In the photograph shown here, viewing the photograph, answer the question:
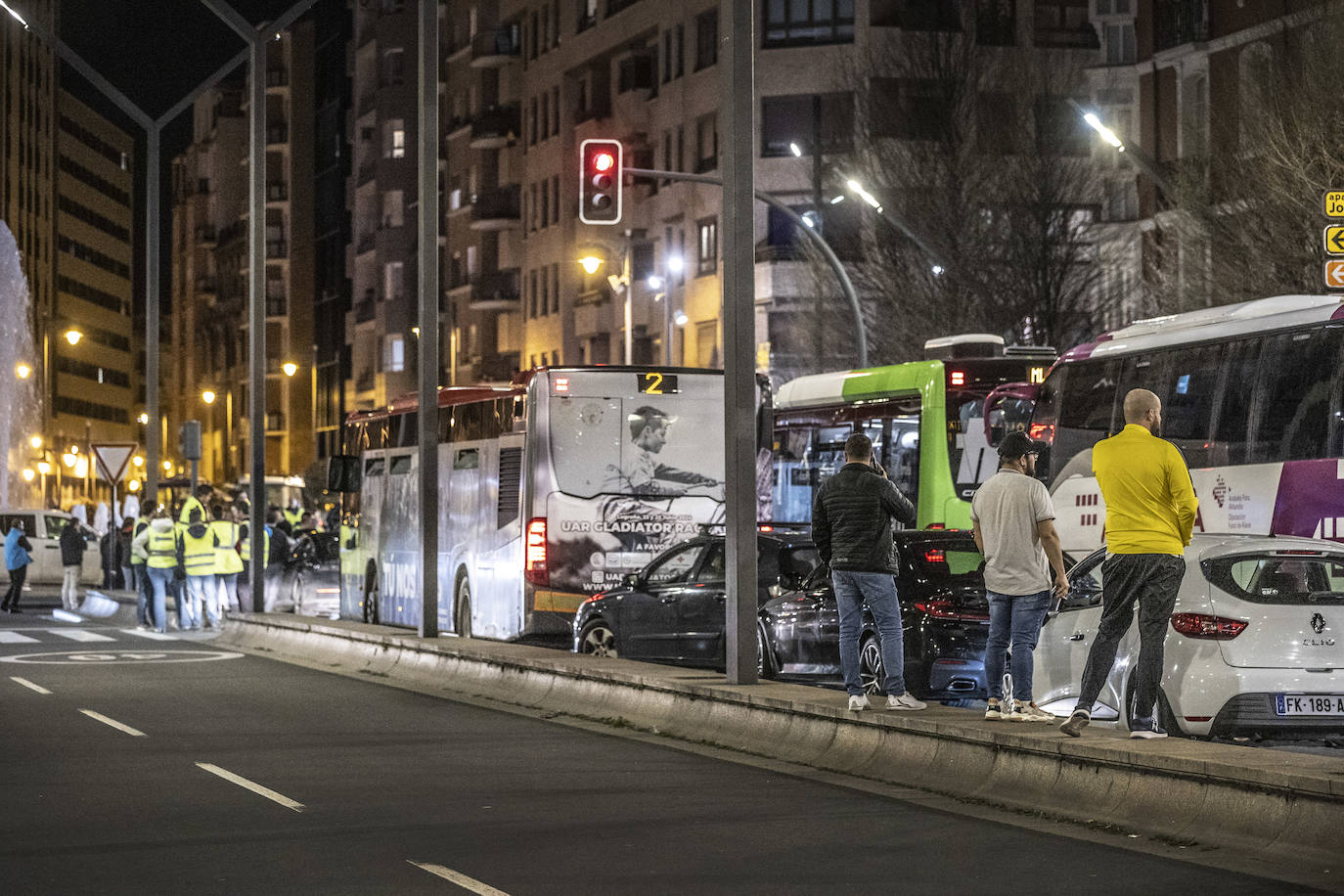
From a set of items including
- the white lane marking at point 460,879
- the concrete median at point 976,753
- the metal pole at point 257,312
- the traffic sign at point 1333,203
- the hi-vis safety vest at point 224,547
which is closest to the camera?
the white lane marking at point 460,879

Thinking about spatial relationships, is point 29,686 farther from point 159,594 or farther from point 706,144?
point 706,144

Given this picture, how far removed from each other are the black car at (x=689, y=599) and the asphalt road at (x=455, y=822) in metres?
3.00

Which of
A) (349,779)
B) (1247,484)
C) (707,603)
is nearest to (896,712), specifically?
(349,779)

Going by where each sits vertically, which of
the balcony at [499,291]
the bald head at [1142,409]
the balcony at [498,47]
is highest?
the balcony at [498,47]

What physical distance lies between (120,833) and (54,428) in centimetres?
17027

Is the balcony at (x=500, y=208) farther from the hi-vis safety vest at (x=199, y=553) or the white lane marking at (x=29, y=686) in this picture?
the white lane marking at (x=29, y=686)

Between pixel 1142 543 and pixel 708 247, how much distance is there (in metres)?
56.0

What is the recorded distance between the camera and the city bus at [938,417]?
30797 millimetres

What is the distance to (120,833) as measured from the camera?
11734mm

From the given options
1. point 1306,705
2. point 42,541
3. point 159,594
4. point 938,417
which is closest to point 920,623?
point 1306,705

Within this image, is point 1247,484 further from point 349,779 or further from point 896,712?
point 349,779

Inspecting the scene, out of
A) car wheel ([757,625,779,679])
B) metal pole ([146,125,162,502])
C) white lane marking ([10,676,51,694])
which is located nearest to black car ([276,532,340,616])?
metal pole ([146,125,162,502])

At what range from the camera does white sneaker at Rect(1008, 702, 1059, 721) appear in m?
14.1

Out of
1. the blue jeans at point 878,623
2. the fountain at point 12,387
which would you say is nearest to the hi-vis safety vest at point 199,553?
the blue jeans at point 878,623
